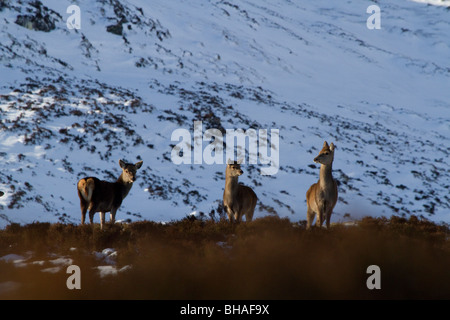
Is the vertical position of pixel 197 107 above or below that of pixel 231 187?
above

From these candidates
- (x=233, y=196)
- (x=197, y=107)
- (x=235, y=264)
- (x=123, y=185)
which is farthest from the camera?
(x=197, y=107)

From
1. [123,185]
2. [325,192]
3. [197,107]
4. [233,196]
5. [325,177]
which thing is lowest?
[325,192]

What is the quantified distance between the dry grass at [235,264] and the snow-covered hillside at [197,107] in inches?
299

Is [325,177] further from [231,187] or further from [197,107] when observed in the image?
[197,107]

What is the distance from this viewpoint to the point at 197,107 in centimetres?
3164

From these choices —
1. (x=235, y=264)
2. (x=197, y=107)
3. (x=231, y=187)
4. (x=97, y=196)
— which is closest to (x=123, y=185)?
(x=97, y=196)

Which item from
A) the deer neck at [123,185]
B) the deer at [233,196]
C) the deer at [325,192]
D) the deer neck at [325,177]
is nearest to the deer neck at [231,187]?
the deer at [233,196]

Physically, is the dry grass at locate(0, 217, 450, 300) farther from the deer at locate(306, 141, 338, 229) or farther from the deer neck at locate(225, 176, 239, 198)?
the deer neck at locate(225, 176, 239, 198)

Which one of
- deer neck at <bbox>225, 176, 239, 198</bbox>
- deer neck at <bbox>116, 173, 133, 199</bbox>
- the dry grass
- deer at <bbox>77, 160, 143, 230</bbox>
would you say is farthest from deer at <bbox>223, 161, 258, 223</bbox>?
deer at <bbox>77, 160, 143, 230</bbox>

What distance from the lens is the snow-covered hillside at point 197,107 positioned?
62.6ft

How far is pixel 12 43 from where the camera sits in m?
35.0

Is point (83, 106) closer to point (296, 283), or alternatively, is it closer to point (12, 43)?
point (12, 43)

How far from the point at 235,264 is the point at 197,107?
1036 inches

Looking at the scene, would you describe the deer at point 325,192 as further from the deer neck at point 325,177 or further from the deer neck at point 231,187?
the deer neck at point 231,187
